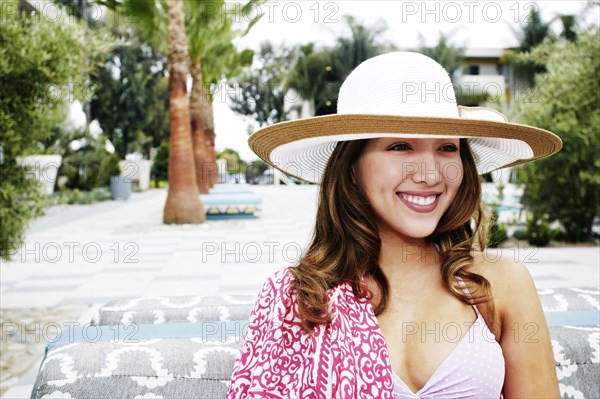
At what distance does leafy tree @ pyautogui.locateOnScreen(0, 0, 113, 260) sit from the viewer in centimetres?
443

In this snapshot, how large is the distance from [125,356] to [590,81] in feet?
27.2

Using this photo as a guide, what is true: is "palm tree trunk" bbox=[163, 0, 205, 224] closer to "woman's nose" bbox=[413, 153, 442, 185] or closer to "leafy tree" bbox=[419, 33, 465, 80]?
"woman's nose" bbox=[413, 153, 442, 185]

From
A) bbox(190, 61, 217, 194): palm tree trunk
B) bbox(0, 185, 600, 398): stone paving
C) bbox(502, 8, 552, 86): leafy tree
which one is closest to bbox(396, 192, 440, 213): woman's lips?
bbox(0, 185, 600, 398): stone paving

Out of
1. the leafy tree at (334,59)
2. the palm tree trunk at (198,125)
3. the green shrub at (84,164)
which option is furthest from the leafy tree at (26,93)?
the leafy tree at (334,59)

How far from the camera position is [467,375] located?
1.47m

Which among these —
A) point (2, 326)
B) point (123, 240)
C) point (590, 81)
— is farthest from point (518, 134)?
point (123, 240)

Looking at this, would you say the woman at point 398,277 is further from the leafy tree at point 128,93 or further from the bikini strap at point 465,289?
the leafy tree at point 128,93

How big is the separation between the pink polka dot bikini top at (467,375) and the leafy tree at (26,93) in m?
4.01

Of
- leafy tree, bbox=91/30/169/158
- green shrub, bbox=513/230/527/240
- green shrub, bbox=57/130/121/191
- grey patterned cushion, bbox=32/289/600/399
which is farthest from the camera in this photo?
leafy tree, bbox=91/30/169/158

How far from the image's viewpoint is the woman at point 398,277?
148cm

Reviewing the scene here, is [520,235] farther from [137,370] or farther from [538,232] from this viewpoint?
[137,370]

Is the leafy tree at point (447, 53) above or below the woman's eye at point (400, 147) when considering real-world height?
above

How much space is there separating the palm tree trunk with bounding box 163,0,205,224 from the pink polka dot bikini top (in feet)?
36.2

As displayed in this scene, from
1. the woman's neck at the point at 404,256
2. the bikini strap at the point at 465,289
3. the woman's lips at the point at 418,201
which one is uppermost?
the woman's lips at the point at 418,201
